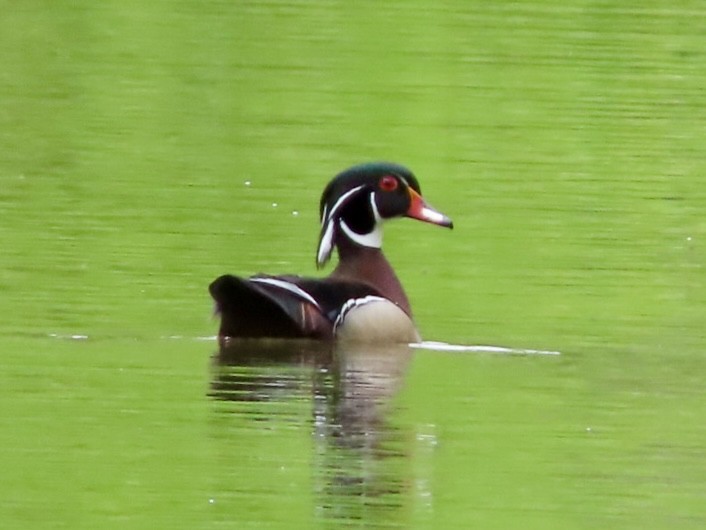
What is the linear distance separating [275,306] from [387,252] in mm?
2904

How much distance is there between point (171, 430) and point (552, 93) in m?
8.24

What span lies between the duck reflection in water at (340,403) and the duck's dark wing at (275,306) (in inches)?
2.4

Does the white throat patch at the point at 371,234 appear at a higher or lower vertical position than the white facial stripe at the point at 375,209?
lower

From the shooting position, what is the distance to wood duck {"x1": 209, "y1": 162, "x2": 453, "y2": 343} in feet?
28.7

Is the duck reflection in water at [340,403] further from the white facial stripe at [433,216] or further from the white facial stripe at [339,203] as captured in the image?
the white facial stripe at [433,216]

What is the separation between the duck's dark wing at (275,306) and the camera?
866 cm

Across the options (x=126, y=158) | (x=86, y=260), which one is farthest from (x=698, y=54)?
(x=86, y=260)

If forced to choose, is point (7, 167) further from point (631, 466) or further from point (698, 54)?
point (631, 466)

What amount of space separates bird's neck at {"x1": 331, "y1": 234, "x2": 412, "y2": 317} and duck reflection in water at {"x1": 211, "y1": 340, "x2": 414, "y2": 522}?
0.47 metres

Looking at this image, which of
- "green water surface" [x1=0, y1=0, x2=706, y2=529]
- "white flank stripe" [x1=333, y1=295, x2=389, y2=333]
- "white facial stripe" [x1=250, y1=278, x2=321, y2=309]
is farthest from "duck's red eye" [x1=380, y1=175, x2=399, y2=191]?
"white facial stripe" [x1=250, y1=278, x2=321, y2=309]

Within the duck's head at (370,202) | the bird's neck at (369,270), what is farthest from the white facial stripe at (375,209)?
the bird's neck at (369,270)

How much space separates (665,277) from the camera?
10852 mm

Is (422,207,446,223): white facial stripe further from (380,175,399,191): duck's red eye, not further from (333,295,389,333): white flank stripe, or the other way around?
(333,295,389,333): white flank stripe

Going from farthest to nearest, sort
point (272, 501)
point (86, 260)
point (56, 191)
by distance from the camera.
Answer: point (56, 191), point (86, 260), point (272, 501)
